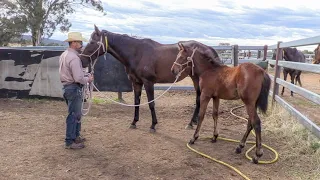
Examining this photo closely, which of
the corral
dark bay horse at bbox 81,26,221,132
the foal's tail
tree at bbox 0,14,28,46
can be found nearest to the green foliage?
tree at bbox 0,14,28,46

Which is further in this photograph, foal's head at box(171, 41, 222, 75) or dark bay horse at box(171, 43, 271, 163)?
foal's head at box(171, 41, 222, 75)

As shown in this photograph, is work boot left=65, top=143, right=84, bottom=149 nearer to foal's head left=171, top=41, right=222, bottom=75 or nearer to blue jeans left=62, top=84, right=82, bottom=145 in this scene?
blue jeans left=62, top=84, right=82, bottom=145

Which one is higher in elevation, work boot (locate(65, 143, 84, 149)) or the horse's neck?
the horse's neck

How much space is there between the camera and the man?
15.6ft

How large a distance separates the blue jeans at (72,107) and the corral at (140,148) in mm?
281

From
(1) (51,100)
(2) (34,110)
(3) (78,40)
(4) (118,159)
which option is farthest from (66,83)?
(1) (51,100)

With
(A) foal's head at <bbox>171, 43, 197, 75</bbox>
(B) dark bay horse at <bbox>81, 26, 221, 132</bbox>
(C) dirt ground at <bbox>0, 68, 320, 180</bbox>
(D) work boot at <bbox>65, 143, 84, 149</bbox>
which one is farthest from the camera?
(B) dark bay horse at <bbox>81, 26, 221, 132</bbox>

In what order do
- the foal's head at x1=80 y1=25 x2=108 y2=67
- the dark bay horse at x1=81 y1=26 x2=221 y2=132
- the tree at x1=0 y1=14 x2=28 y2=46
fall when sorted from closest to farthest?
the foal's head at x1=80 y1=25 x2=108 y2=67
the dark bay horse at x1=81 y1=26 x2=221 y2=132
the tree at x1=0 y1=14 x2=28 y2=46

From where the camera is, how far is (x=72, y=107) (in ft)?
16.3

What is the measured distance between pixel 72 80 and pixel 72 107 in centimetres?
41

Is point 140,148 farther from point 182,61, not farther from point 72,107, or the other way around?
point 182,61

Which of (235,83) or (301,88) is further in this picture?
(301,88)

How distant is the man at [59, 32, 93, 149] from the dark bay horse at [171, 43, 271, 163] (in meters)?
1.48

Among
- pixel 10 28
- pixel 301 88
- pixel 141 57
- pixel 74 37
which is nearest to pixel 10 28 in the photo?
pixel 10 28
